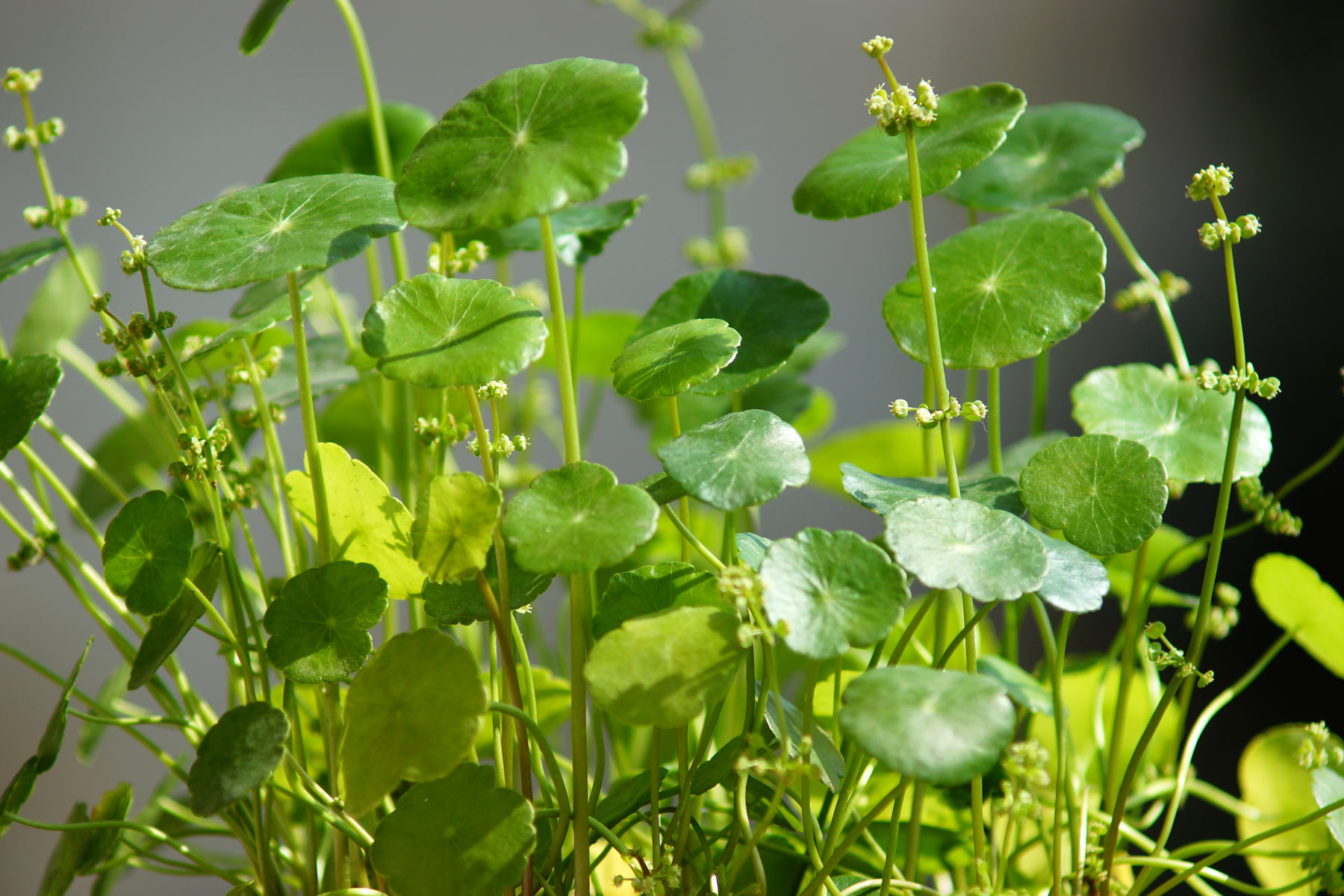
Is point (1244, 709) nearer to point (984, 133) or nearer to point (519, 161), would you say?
point (984, 133)

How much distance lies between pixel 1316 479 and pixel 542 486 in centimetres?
132

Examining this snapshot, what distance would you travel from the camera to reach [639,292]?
4.80 feet

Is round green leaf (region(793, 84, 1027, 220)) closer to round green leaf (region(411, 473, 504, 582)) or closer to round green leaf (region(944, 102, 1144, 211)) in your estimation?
round green leaf (region(944, 102, 1144, 211))

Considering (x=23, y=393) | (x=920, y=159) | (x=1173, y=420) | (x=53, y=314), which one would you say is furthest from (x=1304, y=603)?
(x=53, y=314)

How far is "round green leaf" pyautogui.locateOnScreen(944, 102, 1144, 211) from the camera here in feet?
1.73

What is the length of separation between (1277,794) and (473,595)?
0.60 m

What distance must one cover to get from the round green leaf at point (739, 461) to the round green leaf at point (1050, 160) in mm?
259

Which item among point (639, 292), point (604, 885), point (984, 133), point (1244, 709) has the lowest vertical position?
point (1244, 709)

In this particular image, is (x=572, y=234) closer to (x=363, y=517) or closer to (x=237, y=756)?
(x=363, y=517)

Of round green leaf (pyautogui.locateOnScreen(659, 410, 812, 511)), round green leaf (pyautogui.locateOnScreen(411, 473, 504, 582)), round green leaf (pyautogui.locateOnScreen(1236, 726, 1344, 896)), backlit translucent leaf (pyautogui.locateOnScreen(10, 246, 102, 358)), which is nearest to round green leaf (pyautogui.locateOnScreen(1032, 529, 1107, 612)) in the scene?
round green leaf (pyautogui.locateOnScreen(659, 410, 812, 511))

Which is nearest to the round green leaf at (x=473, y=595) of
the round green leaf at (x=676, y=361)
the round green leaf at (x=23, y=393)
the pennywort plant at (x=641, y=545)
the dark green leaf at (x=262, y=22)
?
the pennywort plant at (x=641, y=545)

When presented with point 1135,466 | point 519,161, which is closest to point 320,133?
point 519,161

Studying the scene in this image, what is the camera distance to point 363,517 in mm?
461

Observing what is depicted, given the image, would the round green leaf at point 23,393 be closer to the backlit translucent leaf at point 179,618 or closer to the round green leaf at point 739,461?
the backlit translucent leaf at point 179,618
